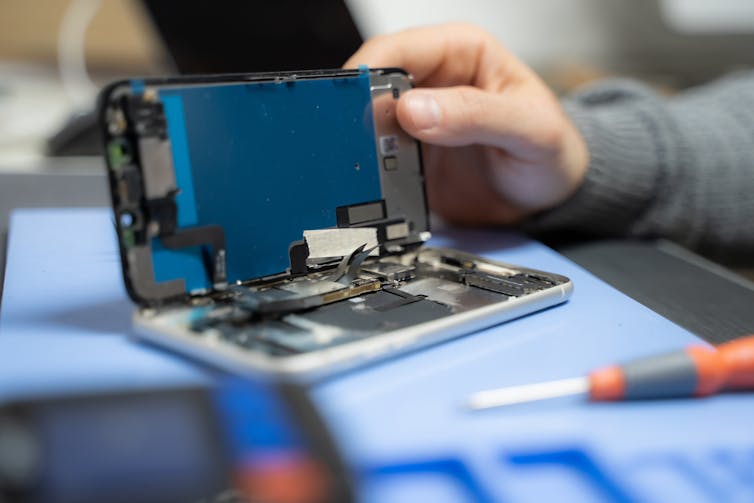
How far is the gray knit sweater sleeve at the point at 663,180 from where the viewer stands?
847mm

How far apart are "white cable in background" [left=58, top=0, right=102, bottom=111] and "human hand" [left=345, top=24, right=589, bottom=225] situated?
3.89ft

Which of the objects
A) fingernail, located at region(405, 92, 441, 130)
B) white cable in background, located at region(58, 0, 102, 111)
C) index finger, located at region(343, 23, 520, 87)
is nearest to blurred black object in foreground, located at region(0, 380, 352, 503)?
fingernail, located at region(405, 92, 441, 130)

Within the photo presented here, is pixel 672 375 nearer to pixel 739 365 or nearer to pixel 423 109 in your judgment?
pixel 739 365

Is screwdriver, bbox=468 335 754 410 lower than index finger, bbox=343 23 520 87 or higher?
lower

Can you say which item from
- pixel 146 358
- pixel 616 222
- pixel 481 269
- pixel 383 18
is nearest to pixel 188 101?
pixel 146 358

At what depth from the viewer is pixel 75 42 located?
186cm

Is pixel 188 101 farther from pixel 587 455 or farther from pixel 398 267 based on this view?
pixel 587 455

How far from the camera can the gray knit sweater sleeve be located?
0.85 m

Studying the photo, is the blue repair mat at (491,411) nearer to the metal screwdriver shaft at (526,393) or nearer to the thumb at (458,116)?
the metal screwdriver shaft at (526,393)

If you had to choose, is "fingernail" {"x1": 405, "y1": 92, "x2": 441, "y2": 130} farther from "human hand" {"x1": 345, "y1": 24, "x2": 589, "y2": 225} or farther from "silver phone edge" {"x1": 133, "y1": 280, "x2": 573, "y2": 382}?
"silver phone edge" {"x1": 133, "y1": 280, "x2": 573, "y2": 382}

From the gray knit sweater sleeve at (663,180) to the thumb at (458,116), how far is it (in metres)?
0.19

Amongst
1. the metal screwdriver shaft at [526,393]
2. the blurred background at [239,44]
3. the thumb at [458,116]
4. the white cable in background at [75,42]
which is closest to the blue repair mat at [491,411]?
the metal screwdriver shaft at [526,393]

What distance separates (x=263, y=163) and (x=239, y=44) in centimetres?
70

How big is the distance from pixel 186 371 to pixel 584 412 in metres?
0.23
